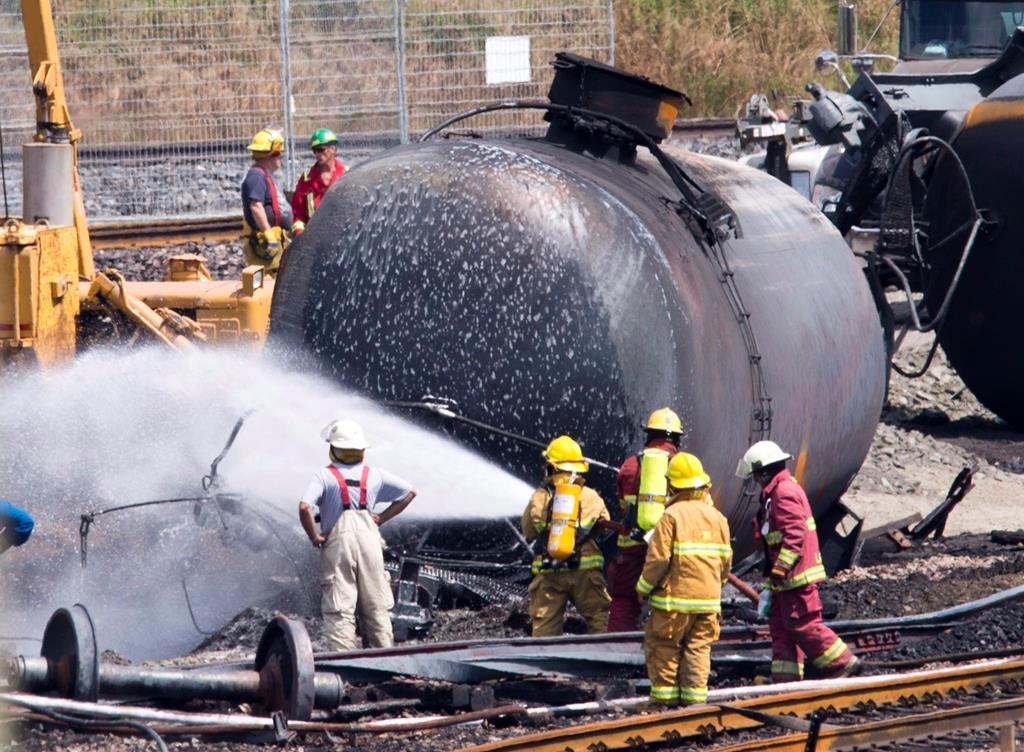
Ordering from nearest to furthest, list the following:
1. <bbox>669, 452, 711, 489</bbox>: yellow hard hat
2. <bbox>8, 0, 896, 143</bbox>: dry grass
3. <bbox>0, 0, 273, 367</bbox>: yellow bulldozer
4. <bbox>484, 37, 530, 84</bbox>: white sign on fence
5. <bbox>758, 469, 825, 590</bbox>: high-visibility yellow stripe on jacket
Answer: <bbox>669, 452, 711, 489</bbox>: yellow hard hat
<bbox>758, 469, 825, 590</bbox>: high-visibility yellow stripe on jacket
<bbox>0, 0, 273, 367</bbox>: yellow bulldozer
<bbox>8, 0, 896, 143</bbox>: dry grass
<bbox>484, 37, 530, 84</bbox>: white sign on fence

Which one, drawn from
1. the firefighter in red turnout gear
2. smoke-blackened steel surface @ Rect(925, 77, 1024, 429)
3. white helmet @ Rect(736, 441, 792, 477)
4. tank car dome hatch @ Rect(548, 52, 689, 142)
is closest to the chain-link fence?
smoke-blackened steel surface @ Rect(925, 77, 1024, 429)

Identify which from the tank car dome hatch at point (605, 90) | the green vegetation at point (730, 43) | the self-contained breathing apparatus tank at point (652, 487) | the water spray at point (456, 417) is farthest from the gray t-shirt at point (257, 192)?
the green vegetation at point (730, 43)

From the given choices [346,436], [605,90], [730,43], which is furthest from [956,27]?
[346,436]

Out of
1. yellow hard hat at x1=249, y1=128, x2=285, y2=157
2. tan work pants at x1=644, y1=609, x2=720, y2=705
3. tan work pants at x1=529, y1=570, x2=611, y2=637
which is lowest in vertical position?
tan work pants at x1=529, y1=570, x2=611, y2=637

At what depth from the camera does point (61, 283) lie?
33.4 feet

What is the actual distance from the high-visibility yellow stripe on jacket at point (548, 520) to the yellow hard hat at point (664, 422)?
44 centimetres

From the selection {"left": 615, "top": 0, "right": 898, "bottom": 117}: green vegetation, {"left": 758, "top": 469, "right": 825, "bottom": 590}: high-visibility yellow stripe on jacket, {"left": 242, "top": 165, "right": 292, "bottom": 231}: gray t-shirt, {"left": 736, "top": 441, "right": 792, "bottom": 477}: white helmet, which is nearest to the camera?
{"left": 758, "top": 469, "right": 825, "bottom": 590}: high-visibility yellow stripe on jacket

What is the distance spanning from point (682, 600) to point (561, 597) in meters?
1.29

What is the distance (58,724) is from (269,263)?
637 cm

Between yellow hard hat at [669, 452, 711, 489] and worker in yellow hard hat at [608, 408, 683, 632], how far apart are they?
523 millimetres

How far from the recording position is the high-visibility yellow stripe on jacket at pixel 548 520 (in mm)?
7922

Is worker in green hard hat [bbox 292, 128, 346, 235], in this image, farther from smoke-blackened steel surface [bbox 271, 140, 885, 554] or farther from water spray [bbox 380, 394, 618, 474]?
water spray [bbox 380, 394, 618, 474]

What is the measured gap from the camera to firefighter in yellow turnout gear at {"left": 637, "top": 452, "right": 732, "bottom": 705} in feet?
22.8

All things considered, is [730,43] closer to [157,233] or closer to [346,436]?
[157,233]
